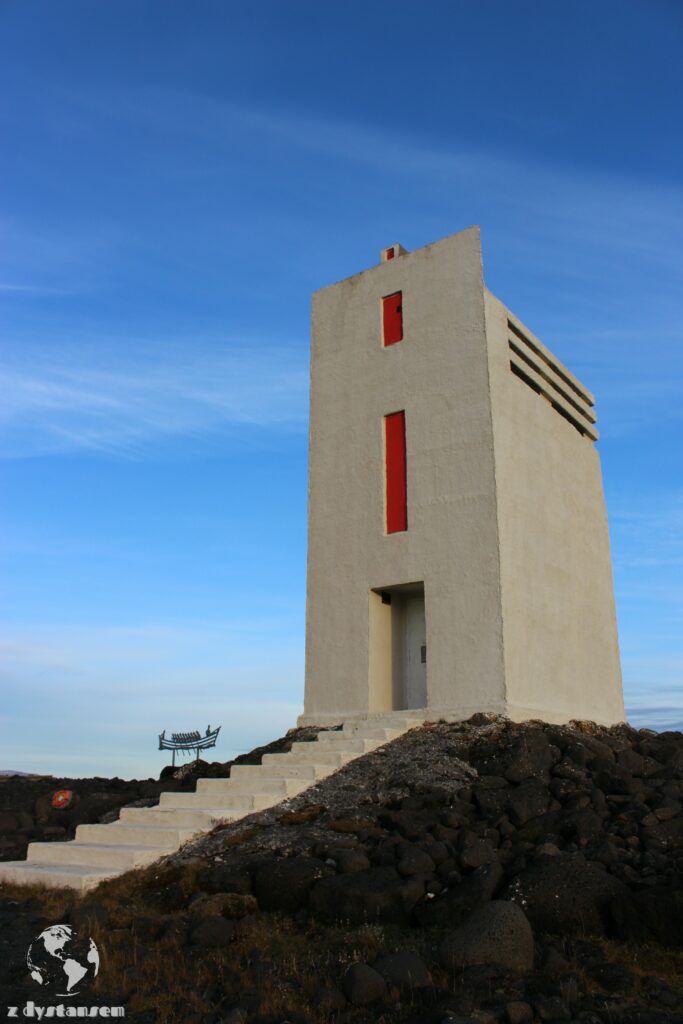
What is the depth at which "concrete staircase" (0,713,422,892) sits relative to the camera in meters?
10.3

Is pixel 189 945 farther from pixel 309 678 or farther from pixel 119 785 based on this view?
pixel 119 785

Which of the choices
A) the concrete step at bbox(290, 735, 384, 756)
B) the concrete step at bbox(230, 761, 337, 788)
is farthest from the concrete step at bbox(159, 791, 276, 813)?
the concrete step at bbox(290, 735, 384, 756)

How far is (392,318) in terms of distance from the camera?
17.5 metres

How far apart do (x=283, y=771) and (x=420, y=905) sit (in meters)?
4.70

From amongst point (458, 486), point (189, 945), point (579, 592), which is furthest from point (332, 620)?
point (189, 945)

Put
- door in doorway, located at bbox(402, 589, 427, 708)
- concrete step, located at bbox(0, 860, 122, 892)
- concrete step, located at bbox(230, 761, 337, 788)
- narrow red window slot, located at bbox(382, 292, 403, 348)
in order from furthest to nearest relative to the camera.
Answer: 1. narrow red window slot, located at bbox(382, 292, 403, 348)
2. door in doorway, located at bbox(402, 589, 427, 708)
3. concrete step, located at bbox(230, 761, 337, 788)
4. concrete step, located at bbox(0, 860, 122, 892)

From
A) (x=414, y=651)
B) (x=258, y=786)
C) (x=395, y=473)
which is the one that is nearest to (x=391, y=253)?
(x=395, y=473)

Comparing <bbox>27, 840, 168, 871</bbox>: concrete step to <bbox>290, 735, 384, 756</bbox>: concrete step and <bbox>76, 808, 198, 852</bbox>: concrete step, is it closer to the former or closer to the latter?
<bbox>76, 808, 198, 852</bbox>: concrete step

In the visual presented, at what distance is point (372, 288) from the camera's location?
59.0 feet

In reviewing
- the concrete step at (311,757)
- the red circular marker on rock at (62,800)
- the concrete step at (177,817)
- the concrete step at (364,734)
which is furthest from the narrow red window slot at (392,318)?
the red circular marker on rock at (62,800)

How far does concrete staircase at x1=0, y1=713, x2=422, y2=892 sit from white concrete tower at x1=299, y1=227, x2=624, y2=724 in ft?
5.48

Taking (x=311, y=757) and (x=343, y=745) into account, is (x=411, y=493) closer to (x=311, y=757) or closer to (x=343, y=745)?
(x=343, y=745)

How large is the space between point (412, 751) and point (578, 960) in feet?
18.1

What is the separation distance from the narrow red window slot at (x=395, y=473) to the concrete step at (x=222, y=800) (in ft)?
20.0
